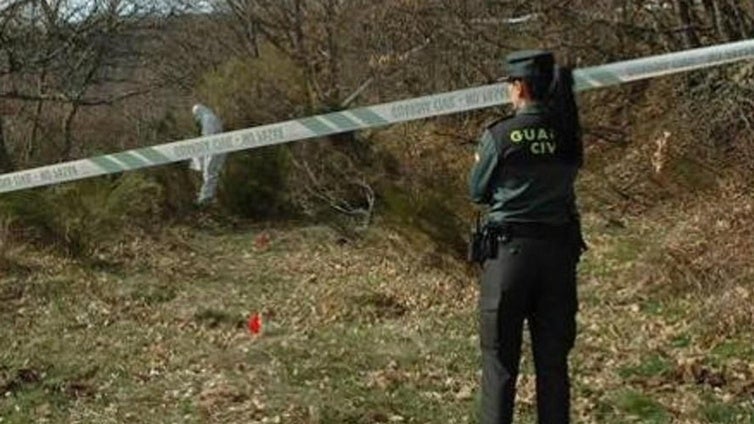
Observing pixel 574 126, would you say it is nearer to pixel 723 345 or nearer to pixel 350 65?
pixel 723 345

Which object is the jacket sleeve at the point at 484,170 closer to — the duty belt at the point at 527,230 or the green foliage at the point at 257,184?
A: the duty belt at the point at 527,230

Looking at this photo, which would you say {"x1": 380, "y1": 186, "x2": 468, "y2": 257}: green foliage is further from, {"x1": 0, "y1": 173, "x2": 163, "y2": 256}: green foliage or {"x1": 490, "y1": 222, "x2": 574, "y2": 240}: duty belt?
{"x1": 490, "y1": 222, "x2": 574, "y2": 240}: duty belt

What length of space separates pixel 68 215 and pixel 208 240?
267 centimetres

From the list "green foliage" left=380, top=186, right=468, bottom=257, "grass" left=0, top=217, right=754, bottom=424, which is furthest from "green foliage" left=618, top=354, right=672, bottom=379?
"green foliage" left=380, top=186, right=468, bottom=257

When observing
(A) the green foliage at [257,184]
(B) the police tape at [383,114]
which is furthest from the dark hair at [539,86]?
(A) the green foliage at [257,184]

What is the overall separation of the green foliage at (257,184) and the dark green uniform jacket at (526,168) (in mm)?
13651

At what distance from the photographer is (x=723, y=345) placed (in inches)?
315

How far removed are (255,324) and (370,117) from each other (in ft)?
7.61

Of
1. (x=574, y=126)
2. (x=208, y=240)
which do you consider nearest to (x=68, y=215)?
(x=208, y=240)

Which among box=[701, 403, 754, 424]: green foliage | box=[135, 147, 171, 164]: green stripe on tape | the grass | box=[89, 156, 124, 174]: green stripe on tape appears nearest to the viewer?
box=[701, 403, 754, 424]: green foliage

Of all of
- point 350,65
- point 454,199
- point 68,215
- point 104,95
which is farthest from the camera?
point 104,95

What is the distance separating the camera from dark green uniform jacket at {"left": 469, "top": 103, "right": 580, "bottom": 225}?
512cm

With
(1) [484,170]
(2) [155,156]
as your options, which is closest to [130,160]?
(2) [155,156]

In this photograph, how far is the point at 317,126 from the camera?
8.90 metres
